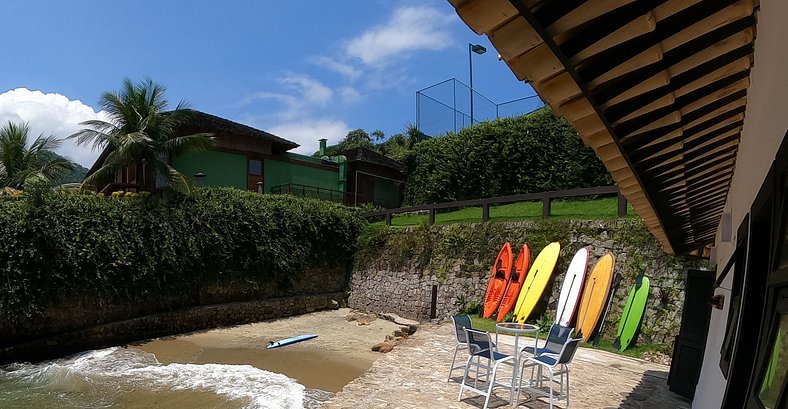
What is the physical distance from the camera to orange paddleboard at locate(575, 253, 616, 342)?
29.7 feet

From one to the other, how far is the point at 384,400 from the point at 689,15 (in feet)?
17.0

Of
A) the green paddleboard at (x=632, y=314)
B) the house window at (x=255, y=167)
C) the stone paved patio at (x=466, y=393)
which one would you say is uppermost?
the house window at (x=255, y=167)

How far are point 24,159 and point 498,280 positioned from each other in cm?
1752

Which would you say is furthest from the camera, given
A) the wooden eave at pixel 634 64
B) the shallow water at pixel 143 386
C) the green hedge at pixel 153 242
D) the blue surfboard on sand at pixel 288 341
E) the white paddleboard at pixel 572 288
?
the blue surfboard on sand at pixel 288 341

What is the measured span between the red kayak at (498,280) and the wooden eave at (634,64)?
9196mm

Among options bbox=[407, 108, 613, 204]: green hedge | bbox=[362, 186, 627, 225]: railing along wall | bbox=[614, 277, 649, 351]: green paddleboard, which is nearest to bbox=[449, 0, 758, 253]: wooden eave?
bbox=[614, 277, 649, 351]: green paddleboard

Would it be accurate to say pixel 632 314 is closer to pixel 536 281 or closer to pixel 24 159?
pixel 536 281

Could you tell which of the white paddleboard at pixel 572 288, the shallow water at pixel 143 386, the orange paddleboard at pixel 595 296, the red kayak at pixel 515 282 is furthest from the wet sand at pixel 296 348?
the orange paddleboard at pixel 595 296

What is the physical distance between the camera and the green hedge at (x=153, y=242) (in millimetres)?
10688

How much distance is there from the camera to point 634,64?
1433 mm

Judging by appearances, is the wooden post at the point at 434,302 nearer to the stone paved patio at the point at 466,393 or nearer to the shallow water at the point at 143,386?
the stone paved patio at the point at 466,393

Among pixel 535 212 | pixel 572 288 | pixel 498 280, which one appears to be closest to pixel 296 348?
pixel 498 280

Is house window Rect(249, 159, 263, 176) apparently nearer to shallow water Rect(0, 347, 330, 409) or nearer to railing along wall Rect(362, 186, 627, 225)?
railing along wall Rect(362, 186, 627, 225)

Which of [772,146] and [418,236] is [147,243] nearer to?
[418,236]
